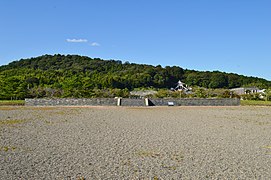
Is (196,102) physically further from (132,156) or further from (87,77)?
(132,156)

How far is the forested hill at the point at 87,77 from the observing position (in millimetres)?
33906

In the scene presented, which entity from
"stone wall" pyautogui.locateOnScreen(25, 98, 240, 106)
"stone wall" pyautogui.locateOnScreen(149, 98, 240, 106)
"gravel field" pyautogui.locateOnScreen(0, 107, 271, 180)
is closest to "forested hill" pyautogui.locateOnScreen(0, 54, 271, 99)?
"stone wall" pyautogui.locateOnScreen(25, 98, 240, 106)

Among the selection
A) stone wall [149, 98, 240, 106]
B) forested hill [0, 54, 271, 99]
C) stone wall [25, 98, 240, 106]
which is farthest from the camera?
forested hill [0, 54, 271, 99]

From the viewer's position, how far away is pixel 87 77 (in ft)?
145

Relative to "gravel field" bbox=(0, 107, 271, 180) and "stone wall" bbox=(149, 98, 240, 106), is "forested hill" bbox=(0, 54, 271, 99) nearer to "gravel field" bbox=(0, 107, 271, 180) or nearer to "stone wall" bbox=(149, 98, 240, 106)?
"stone wall" bbox=(149, 98, 240, 106)

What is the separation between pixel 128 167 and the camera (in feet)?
16.9

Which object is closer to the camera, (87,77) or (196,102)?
(196,102)

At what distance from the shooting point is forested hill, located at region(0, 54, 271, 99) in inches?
1335

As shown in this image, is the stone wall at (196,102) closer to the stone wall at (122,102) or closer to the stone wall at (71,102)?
the stone wall at (122,102)

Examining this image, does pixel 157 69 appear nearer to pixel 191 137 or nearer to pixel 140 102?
pixel 140 102

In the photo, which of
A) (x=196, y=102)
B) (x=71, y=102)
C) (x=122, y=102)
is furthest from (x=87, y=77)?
(x=196, y=102)

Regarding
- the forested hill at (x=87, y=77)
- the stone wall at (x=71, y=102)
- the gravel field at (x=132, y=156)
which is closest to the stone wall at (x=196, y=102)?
the stone wall at (x=71, y=102)

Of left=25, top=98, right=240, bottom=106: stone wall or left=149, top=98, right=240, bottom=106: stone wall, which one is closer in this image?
left=25, top=98, right=240, bottom=106: stone wall

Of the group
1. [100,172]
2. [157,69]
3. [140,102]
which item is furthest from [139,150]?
[157,69]
